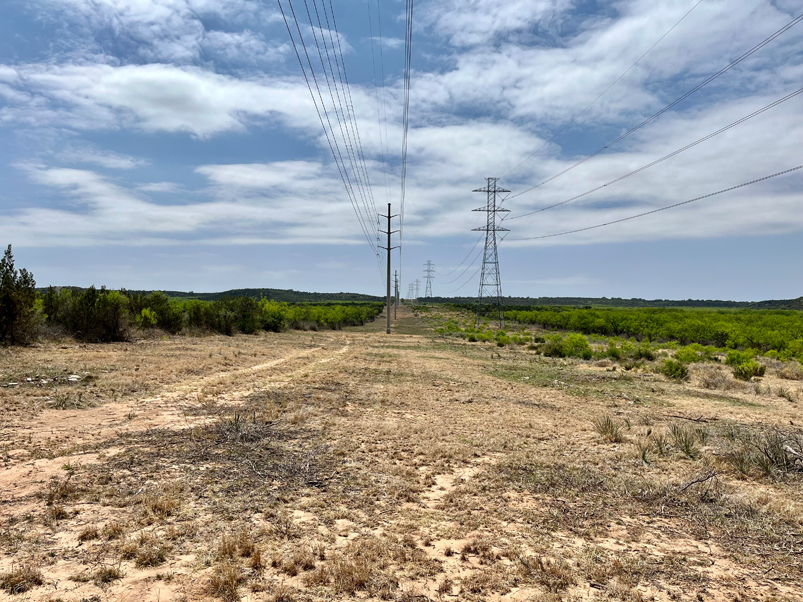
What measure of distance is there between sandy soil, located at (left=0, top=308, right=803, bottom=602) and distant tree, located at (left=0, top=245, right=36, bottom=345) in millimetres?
7693

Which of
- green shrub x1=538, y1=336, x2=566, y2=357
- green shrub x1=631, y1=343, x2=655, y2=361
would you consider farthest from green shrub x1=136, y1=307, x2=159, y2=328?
green shrub x1=631, y1=343, x2=655, y2=361

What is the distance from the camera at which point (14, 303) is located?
19594 mm

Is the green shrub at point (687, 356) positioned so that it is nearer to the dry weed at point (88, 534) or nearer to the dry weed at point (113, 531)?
the dry weed at point (113, 531)

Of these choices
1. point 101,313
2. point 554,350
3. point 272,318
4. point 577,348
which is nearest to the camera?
point 101,313

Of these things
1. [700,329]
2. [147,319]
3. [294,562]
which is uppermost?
[147,319]

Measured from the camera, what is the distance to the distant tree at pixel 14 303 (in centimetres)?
1958

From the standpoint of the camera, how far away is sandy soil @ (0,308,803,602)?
4.70 meters

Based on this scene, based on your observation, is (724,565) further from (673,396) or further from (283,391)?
(673,396)

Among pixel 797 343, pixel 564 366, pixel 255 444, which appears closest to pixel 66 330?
pixel 255 444

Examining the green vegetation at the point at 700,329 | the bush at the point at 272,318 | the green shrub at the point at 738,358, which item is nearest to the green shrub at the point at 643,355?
the green shrub at the point at 738,358

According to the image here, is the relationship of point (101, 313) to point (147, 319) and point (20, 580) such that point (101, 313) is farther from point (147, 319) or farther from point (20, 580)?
point (20, 580)

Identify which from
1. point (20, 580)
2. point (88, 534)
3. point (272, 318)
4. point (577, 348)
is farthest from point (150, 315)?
point (20, 580)

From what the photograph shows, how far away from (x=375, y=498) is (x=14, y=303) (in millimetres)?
19838

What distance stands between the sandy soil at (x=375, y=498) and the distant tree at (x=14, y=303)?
7693 mm
